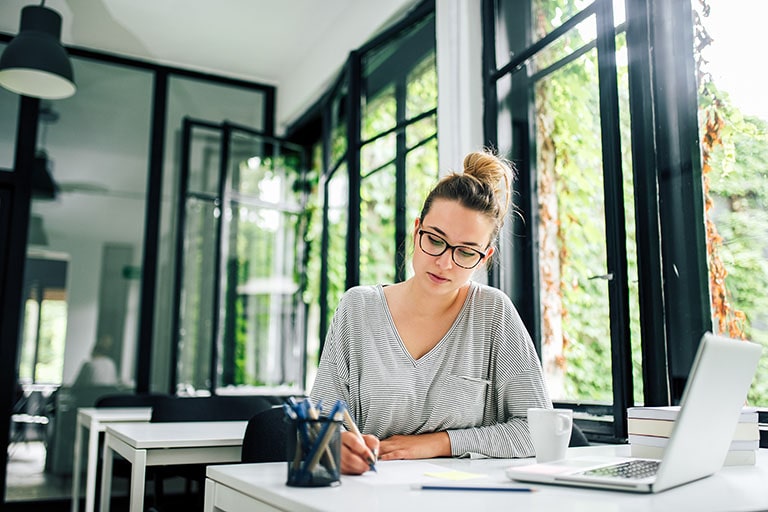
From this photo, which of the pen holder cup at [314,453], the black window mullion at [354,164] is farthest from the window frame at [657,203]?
the black window mullion at [354,164]

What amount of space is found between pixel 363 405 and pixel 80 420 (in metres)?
2.32

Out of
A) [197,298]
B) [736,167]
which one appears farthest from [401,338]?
[197,298]

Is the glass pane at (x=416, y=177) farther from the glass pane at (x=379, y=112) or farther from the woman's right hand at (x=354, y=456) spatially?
the woman's right hand at (x=354, y=456)

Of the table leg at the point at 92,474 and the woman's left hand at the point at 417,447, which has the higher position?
the woman's left hand at the point at 417,447

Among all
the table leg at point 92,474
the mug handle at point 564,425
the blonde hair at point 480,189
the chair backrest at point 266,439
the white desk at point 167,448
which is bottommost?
the table leg at point 92,474

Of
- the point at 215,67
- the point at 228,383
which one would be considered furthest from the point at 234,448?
the point at 215,67

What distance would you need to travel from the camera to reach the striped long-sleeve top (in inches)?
63.9

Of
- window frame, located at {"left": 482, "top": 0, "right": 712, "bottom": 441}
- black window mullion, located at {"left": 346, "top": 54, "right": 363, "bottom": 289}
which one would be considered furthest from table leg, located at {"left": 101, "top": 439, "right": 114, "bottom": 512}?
window frame, located at {"left": 482, "top": 0, "right": 712, "bottom": 441}

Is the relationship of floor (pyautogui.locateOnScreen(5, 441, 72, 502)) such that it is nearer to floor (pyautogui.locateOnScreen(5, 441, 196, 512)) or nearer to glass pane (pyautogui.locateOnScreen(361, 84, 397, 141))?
floor (pyautogui.locateOnScreen(5, 441, 196, 512))

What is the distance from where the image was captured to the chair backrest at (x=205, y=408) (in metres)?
2.89

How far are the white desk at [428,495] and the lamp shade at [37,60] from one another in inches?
124

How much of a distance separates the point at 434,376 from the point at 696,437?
0.68m

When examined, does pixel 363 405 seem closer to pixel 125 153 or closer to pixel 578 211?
pixel 578 211

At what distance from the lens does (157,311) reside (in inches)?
197
